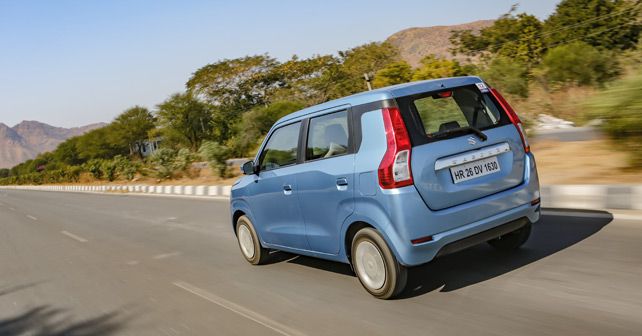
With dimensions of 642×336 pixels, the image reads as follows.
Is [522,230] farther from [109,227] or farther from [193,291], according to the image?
[109,227]

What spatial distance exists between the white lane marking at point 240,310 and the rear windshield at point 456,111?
183 cm

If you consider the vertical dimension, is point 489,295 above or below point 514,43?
below

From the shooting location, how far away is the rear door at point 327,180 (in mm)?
4641

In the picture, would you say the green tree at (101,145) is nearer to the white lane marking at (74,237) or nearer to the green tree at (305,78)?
the green tree at (305,78)

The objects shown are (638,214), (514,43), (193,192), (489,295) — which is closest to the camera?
(489,295)

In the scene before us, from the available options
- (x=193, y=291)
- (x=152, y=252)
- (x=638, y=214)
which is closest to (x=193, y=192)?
(x=152, y=252)

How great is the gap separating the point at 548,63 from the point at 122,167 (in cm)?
2764

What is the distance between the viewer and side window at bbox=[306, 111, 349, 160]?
4.75 meters

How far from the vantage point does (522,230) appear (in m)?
5.32

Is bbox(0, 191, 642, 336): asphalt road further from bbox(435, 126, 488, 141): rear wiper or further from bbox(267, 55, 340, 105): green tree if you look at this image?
bbox(267, 55, 340, 105): green tree

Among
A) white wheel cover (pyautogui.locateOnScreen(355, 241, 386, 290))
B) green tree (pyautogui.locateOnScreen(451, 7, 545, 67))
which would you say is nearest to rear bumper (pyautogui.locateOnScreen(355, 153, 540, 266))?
white wheel cover (pyautogui.locateOnScreen(355, 241, 386, 290))

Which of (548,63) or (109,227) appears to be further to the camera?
(548,63)

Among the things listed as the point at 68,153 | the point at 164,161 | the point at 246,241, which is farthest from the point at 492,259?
the point at 68,153

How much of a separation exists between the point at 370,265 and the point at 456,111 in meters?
1.52
